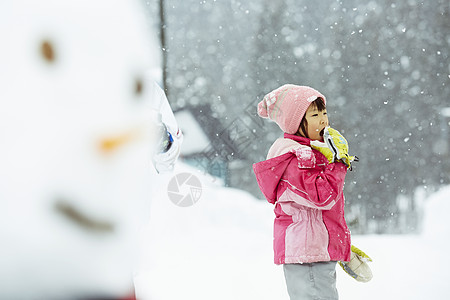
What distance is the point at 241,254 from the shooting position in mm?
2754

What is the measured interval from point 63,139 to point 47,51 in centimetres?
6

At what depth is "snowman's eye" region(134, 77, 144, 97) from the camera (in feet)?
0.94

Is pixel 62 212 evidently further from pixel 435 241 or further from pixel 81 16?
pixel 435 241

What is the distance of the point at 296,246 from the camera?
3.82 feet

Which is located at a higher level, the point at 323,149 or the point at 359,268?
the point at 323,149

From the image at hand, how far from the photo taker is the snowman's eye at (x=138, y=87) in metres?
0.29

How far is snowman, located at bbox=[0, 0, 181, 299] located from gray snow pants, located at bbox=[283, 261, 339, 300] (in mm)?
963

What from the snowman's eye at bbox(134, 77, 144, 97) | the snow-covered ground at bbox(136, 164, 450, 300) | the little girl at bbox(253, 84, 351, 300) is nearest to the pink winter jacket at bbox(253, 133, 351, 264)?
the little girl at bbox(253, 84, 351, 300)

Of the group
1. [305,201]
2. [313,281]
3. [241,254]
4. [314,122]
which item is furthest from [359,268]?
[241,254]

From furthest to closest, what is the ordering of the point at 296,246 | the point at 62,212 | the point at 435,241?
1. the point at 435,241
2. the point at 296,246
3. the point at 62,212

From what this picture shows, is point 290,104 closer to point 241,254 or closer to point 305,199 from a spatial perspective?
point 305,199

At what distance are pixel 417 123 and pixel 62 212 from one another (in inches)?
136

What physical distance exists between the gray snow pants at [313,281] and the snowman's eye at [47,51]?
103 cm

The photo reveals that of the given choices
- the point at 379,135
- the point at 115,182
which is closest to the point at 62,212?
the point at 115,182
